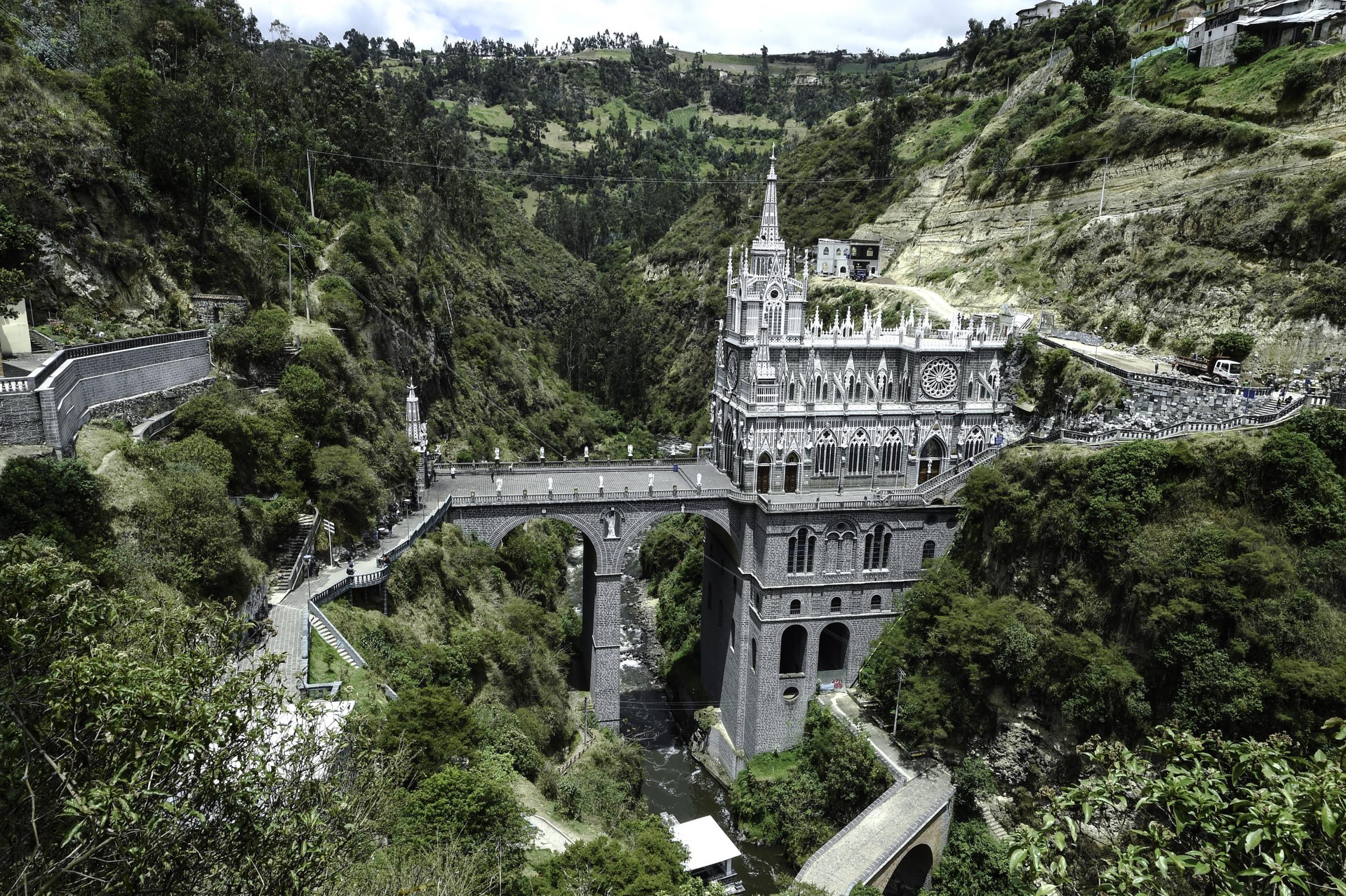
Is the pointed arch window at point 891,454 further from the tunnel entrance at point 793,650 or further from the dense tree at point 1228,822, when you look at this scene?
the dense tree at point 1228,822

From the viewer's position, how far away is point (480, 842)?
23031 millimetres

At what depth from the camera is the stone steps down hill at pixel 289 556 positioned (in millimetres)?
34812

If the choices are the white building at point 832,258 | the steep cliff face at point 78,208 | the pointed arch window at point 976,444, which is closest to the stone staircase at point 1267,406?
the pointed arch window at point 976,444

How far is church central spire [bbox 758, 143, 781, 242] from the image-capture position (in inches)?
1821

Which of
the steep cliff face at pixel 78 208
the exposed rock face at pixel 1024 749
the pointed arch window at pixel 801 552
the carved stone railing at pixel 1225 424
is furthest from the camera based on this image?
the pointed arch window at pixel 801 552

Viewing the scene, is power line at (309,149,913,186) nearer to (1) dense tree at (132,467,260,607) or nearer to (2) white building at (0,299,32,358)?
(2) white building at (0,299,32,358)

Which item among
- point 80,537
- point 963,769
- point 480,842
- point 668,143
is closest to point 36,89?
point 80,537

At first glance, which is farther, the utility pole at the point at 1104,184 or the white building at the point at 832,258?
the white building at the point at 832,258

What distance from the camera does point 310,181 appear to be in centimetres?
5984

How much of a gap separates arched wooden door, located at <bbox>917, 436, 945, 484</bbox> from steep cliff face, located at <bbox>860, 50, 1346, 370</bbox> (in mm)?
16062

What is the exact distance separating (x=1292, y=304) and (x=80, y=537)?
2267 inches

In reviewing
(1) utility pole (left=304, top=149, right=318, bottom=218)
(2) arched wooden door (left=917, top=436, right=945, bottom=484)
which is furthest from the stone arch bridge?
(1) utility pole (left=304, top=149, right=318, bottom=218)

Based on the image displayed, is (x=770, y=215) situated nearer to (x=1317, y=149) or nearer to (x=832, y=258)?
(x=1317, y=149)

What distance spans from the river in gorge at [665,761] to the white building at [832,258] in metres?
45.5
